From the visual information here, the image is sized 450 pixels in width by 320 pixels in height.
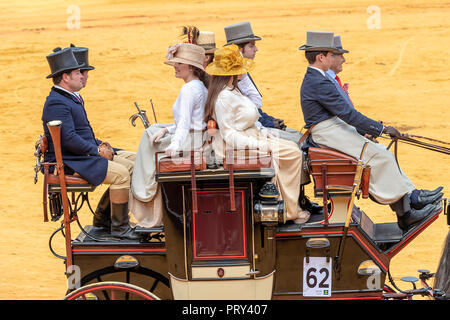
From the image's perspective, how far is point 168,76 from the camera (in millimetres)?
18562

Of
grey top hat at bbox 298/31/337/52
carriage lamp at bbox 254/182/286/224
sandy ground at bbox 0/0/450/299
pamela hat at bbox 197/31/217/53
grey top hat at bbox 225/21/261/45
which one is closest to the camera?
carriage lamp at bbox 254/182/286/224

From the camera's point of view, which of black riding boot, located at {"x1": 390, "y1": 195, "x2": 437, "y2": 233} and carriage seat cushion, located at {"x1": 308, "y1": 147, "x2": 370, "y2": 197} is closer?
carriage seat cushion, located at {"x1": 308, "y1": 147, "x2": 370, "y2": 197}

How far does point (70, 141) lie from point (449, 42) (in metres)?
15.7

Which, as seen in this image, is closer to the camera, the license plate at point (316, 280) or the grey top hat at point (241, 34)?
the license plate at point (316, 280)

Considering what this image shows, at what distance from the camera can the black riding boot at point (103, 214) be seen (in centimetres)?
640

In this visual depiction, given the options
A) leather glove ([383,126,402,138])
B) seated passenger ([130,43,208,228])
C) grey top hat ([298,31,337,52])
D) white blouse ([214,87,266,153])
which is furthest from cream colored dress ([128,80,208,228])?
leather glove ([383,126,402,138])

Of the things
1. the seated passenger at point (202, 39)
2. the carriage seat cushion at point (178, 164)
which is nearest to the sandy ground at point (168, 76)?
the carriage seat cushion at point (178, 164)

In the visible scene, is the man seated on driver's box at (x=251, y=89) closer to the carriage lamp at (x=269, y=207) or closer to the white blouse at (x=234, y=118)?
the white blouse at (x=234, y=118)

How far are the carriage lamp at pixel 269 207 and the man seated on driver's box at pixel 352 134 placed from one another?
0.84 metres

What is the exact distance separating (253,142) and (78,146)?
1.37m

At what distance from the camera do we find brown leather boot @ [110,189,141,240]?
237 inches

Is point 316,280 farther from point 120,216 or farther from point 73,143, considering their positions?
point 73,143

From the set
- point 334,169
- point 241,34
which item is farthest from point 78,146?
point 241,34

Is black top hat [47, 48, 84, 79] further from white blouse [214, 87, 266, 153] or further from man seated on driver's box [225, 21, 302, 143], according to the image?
man seated on driver's box [225, 21, 302, 143]
